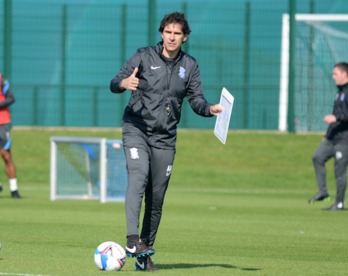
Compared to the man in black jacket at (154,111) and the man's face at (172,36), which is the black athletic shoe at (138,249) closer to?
the man in black jacket at (154,111)

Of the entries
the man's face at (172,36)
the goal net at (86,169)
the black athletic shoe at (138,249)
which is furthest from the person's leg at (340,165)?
the black athletic shoe at (138,249)

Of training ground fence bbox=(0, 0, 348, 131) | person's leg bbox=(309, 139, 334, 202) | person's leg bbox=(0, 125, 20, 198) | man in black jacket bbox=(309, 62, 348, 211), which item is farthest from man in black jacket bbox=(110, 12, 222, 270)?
training ground fence bbox=(0, 0, 348, 131)

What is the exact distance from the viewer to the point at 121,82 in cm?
970

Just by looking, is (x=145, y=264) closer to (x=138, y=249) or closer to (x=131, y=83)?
(x=138, y=249)

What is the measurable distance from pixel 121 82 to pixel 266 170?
1842cm

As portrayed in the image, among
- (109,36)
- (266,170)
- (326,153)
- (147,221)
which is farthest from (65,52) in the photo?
(147,221)

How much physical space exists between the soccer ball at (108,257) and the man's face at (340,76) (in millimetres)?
9824

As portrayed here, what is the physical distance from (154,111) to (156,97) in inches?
4.9

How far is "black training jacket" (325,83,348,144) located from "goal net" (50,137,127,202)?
4.03 m

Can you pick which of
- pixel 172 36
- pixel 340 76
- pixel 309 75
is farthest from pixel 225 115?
pixel 309 75

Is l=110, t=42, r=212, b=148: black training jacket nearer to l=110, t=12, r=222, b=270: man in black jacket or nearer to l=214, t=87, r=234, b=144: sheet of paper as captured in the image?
l=110, t=12, r=222, b=270: man in black jacket

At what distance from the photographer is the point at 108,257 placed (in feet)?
31.7

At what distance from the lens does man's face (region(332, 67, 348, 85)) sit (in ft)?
61.7

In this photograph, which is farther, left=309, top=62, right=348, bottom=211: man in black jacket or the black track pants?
left=309, top=62, right=348, bottom=211: man in black jacket
